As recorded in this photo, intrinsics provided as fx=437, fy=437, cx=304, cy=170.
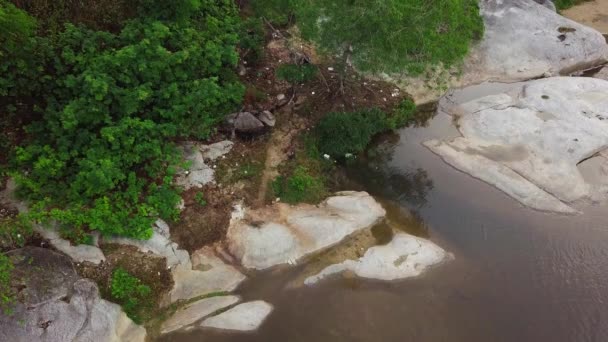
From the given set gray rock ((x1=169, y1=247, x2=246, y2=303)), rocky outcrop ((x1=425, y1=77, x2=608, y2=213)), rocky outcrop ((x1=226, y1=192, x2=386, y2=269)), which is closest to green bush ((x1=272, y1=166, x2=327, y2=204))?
rocky outcrop ((x1=226, y1=192, x2=386, y2=269))

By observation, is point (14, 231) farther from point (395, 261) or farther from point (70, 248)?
point (395, 261)

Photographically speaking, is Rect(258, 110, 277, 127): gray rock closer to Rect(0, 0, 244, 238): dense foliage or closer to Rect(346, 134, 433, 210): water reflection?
Rect(0, 0, 244, 238): dense foliage

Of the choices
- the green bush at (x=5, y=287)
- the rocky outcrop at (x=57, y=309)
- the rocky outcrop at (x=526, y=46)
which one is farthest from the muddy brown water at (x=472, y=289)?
the rocky outcrop at (x=526, y=46)

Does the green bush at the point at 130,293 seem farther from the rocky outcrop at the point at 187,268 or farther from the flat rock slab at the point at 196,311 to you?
the flat rock slab at the point at 196,311

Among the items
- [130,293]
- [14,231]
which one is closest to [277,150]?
[130,293]

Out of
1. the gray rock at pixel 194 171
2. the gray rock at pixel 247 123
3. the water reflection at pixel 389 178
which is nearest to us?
the gray rock at pixel 194 171

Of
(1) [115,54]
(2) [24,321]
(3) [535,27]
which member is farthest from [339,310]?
(3) [535,27]

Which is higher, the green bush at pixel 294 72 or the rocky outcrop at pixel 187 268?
the green bush at pixel 294 72
